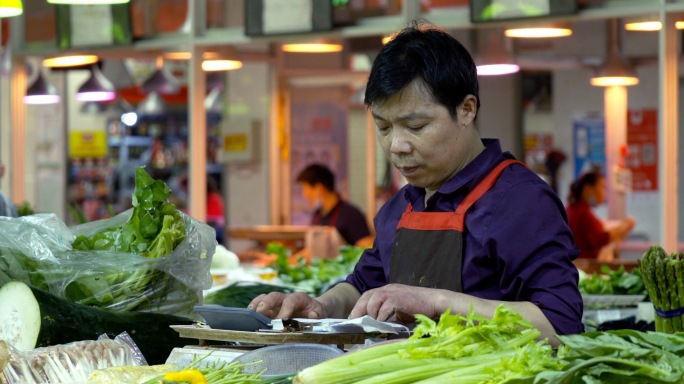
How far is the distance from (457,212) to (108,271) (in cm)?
120

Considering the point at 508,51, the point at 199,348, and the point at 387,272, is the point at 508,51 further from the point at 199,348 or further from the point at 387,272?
the point at 199,348

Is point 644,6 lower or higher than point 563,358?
higher

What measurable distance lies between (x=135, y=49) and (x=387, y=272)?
5.74 meters

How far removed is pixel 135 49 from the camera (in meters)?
8.56

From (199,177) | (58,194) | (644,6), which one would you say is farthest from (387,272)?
(58,194)

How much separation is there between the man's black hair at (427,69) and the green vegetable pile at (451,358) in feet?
2.48

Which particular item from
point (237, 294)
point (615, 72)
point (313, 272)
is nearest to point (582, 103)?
point (615, 72)

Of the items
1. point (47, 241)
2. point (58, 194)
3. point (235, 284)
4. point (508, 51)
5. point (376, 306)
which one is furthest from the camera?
point (58, 194)

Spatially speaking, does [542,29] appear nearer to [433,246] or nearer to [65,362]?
[433,246]

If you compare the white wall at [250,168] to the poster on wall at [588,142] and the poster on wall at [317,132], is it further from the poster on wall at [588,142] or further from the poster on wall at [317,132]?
the poster on wall at [588,142]

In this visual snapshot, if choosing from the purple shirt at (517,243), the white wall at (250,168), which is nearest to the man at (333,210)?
the white wall at (250,168)

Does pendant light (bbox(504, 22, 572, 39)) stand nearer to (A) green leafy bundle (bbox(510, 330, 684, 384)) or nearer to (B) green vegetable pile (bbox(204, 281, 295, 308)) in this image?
(B) green vegetable pile (bbox(204, 281, 295, 308))

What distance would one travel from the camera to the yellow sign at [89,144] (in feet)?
59.2

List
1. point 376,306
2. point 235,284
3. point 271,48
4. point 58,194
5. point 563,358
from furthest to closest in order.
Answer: point 58,194
point 271,48
point 235,284
point 376,306
point 563,358
